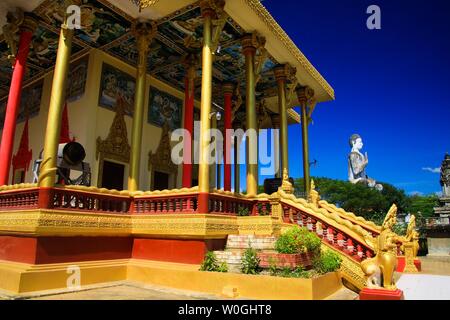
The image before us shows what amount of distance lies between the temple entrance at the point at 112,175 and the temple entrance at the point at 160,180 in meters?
1.71

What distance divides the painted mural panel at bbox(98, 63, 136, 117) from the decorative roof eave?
16.9 ft

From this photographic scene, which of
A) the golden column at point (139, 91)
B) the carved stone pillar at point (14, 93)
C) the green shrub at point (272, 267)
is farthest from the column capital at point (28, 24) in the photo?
the green shrub at point (272, 267)

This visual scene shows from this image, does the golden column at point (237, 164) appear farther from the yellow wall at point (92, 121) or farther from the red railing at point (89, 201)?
the red railing at point (89, 201)

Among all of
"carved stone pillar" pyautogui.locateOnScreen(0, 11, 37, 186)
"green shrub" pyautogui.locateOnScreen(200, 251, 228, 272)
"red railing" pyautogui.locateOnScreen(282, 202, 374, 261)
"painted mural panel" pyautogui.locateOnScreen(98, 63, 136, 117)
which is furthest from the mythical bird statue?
"red railing" pyautogui.locateOnScreen(282, 202, 374, 261)

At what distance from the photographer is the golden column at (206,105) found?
25.9 ft

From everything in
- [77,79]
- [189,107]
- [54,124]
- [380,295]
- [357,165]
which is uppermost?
[357,165]

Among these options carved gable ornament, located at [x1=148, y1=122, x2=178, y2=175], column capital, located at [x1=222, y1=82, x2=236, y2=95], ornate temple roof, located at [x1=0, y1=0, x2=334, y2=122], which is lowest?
carved gable ornament, located at [x1=148, y1=122, x2=178, y2=175]

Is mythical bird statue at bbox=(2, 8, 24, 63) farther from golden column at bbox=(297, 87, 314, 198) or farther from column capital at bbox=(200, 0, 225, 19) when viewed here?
golden column at bbox=(297, 87, 314, 198)

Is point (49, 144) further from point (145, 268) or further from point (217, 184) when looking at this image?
point (217, 184)

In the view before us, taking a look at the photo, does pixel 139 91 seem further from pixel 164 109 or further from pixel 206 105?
pixel 164 109

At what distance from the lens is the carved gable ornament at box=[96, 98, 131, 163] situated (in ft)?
39.9

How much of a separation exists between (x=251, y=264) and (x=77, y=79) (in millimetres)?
9897

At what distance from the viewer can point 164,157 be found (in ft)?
48.3

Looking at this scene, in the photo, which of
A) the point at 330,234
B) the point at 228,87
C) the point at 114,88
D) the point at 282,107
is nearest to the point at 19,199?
Result: the point at 114,88
